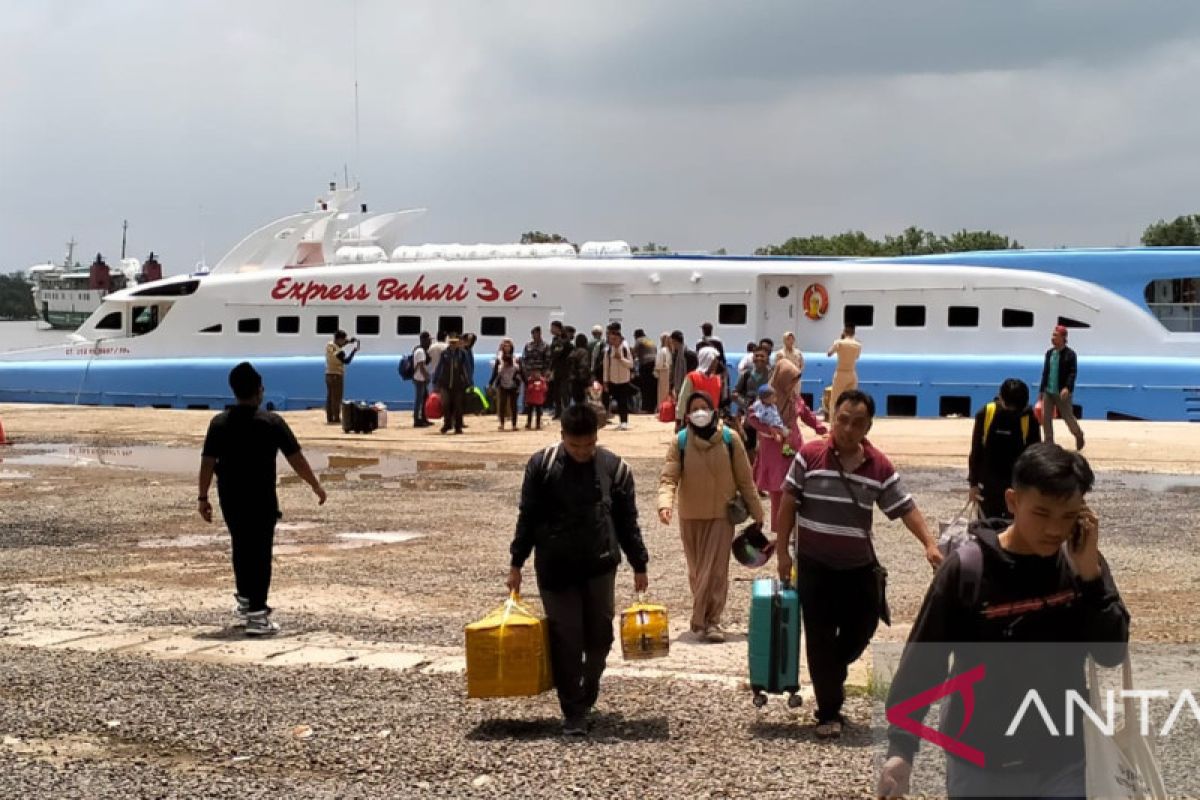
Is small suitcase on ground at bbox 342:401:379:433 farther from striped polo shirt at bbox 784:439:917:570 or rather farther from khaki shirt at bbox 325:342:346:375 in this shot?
striped polo shirt at bbox 784:439:917:570

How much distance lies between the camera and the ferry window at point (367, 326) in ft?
91.7

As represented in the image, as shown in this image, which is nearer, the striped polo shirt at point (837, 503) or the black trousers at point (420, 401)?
the striped polo shirt at point (837, 503)

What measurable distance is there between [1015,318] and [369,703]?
65.3 ft

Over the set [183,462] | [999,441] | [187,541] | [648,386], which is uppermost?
[999,441]

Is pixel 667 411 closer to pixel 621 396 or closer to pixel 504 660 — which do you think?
pixel 621 396

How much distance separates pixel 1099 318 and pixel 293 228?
15.8 metres

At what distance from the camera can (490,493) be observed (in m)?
15.6

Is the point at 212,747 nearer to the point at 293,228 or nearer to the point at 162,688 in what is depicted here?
the point at 162,688

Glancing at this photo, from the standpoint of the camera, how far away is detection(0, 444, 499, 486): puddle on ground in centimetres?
1753

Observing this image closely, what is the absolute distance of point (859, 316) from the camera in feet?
85.1

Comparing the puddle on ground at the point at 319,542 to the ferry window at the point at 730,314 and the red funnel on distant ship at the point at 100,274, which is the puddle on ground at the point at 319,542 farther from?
the red funnel on distant ship at the point at 100,274

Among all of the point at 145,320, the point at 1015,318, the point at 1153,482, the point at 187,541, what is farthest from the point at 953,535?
the point at 145,320

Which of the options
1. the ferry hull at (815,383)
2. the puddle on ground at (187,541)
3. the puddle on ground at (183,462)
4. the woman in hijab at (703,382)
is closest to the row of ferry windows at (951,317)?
the ferry hull at (815,383)

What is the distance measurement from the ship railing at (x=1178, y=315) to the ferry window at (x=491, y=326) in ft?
35.9
